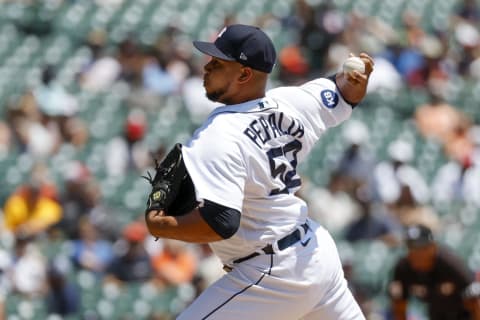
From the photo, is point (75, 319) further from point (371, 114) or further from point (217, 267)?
point (371, 114)

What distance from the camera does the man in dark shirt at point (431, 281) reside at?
611 cm

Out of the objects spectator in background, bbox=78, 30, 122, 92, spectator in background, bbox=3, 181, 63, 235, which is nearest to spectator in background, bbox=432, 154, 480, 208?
spectator in background, bbox=78, 30, 122, 92

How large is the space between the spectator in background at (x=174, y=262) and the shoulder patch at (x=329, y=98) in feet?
14.5

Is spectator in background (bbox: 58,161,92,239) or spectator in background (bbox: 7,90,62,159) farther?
spectator in background (bbox: 7,90,62,159)

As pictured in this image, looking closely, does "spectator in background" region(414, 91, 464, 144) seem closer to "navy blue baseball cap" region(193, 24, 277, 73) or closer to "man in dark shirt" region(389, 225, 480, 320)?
"man in dark shirt" region(389, 225, 480, 320)

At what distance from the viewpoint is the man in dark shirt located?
20.0ft

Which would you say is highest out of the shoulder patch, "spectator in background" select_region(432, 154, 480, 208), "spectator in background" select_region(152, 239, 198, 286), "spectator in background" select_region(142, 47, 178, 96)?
the shoulder patch

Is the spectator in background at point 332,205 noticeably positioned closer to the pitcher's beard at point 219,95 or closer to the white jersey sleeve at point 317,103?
the white jersey sleeve at point 317,103

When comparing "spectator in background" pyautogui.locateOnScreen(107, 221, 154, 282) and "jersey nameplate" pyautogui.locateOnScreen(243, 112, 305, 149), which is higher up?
"jersey nameplate" pyautogui.locateOnScreen(243, 112, 305, 149)

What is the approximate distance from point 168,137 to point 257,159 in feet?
21.6

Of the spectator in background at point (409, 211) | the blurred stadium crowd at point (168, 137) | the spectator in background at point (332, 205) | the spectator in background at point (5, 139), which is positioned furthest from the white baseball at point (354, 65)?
the spectator in background at point (5, 139)

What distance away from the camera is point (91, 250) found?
8812mm

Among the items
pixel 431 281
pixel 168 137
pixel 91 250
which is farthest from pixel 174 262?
pixel 431 281

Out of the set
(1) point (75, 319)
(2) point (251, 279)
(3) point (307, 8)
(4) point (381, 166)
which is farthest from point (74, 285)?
(3) point (307, 8)
